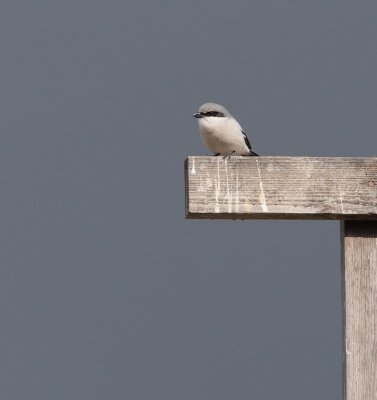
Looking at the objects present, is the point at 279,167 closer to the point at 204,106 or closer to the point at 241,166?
the point at 241,166

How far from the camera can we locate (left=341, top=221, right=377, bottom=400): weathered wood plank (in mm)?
2451

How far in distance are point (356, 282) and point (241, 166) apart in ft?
1.40

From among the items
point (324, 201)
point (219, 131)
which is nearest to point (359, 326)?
point (324, 201)

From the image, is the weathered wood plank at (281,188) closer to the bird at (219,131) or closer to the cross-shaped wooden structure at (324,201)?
the cross-shaped wooden structure at (324,201)

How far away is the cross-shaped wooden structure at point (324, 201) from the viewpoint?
2475 millimetres

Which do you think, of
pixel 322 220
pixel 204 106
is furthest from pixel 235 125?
pixel 322 220

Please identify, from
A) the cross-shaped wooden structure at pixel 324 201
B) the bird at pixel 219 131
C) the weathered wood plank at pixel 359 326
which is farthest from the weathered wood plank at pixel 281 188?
the bird at pixel 219 131

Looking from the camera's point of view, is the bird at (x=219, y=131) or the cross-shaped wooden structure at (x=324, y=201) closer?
the cross-shaped wooden structure at (x=324, y=201)

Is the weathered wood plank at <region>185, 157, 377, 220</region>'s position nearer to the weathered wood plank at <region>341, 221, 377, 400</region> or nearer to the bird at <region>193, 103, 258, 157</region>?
the weathered wood plank at <region>341, 221, 377, 400</region>

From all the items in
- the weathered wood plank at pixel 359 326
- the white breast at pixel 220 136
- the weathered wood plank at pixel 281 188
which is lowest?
the weathered wood plank at pixel 359 326

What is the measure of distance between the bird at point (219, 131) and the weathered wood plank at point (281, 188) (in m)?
5.32

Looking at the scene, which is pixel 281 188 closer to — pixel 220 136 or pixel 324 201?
pixel 324 201

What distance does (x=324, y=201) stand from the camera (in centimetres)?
257

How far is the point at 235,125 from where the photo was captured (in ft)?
27.2
